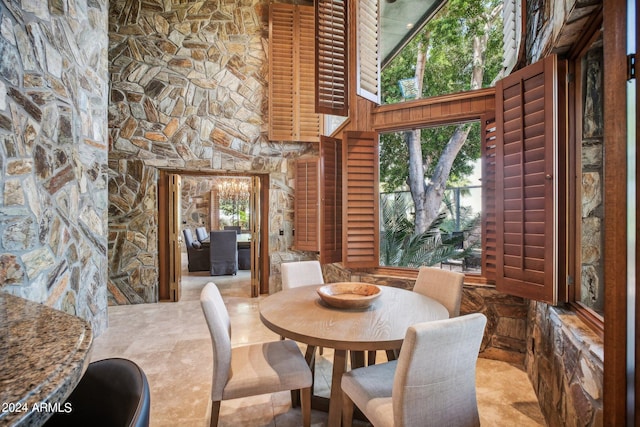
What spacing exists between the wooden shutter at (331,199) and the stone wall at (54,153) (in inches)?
91.0

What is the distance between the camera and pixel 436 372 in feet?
3.90

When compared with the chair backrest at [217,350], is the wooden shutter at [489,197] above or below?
above

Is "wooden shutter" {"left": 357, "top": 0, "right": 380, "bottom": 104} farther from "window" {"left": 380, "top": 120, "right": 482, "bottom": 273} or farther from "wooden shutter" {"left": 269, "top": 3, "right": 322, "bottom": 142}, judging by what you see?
"wooden shutter" {"left": 269, "top": 3, "right": 322, "bottom": 142}

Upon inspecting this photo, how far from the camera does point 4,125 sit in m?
2.02

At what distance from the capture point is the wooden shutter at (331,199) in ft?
10.8

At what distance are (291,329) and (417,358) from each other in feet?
1.98

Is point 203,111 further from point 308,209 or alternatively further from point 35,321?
point 35,321

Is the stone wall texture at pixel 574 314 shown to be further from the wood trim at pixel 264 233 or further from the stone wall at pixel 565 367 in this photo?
the wood trim at pixel 264 233

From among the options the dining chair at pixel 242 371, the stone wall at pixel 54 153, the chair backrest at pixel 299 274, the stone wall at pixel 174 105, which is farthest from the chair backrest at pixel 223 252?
the dining chair at pixel 242 371

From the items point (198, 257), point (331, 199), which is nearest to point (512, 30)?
point (331, 199)

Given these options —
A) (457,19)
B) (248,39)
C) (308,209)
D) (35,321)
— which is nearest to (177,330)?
(308,209)

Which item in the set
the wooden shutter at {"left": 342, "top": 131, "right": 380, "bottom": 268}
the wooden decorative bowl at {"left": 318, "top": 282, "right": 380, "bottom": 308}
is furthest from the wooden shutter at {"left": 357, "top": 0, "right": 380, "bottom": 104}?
the wooden decorative bowl at {"left": 318, "top": 282, "right": 380, "bottom": 308}

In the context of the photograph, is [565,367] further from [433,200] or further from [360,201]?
[433,200]

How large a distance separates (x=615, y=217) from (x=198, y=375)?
2.72 m
